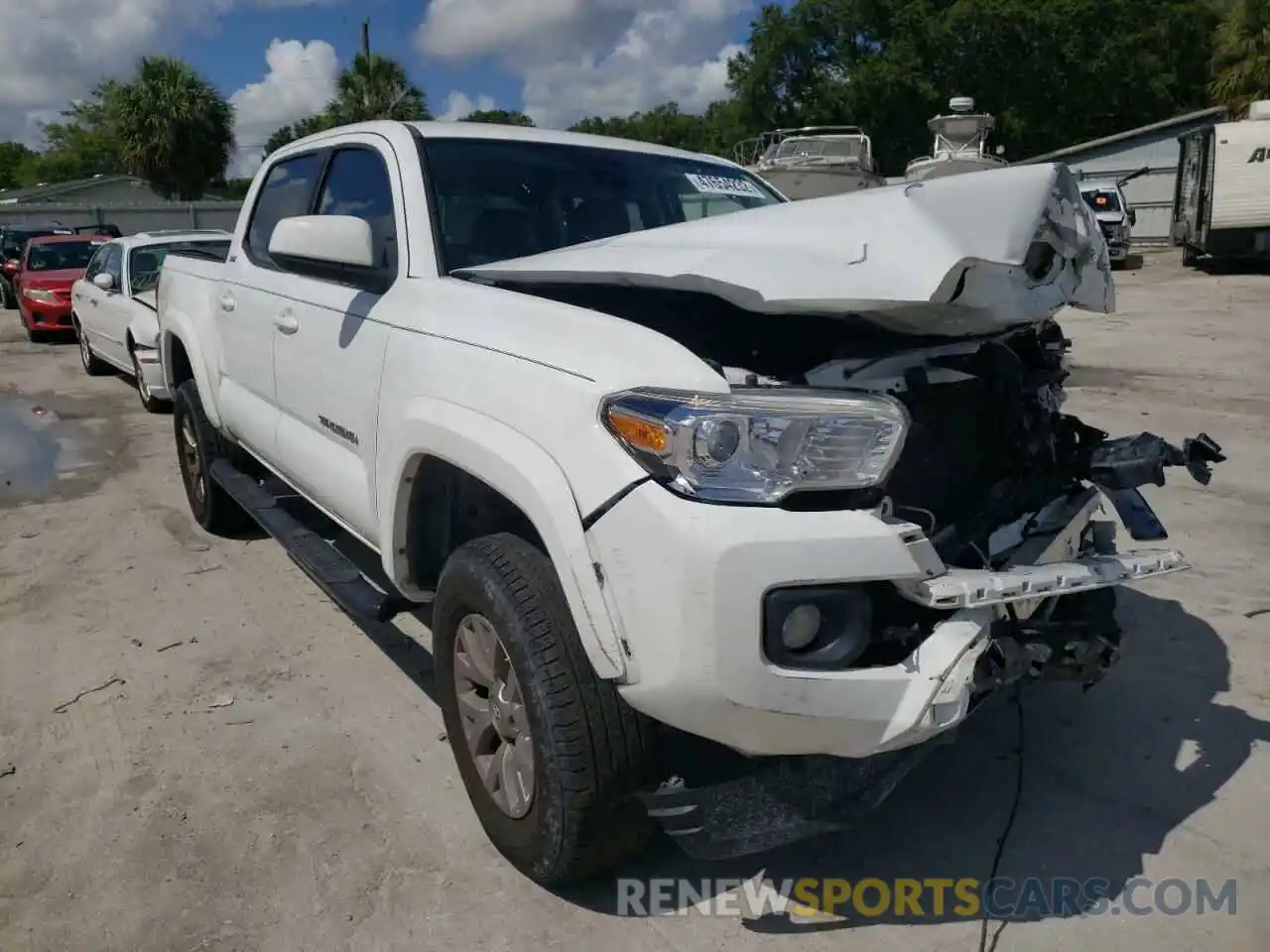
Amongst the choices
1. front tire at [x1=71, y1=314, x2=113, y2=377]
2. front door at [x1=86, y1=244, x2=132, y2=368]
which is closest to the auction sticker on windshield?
front door at [x1=86, y1=244, x2=132, y2=368]

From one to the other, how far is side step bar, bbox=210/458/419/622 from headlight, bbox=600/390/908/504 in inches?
57.9

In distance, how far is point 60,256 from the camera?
16047 millimetres

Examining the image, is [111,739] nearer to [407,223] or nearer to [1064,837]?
[407,223]

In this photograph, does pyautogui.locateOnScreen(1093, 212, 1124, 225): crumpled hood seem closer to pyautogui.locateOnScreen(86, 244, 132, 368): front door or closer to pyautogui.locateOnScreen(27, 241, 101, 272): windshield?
pyautogui.locateOnScreen(86, 244, 132, 368): front door

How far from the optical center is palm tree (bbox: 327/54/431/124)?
34406 millimetres

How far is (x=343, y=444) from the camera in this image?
11.6ft

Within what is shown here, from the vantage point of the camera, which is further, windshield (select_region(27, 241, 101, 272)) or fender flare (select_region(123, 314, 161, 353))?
windshield (select_region(27, 241, 101, 272))

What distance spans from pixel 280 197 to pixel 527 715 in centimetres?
314

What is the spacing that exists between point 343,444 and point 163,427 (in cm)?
632

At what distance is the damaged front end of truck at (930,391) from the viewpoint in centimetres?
227

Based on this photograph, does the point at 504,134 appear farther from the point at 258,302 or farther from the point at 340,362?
the point at 258,302

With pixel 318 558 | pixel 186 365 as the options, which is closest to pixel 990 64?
pixel 186 365

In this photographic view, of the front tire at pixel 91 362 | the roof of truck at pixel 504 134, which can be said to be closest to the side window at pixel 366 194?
the roof of truck at pixel 504 134

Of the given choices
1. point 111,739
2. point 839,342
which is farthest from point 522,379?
point 111,739
